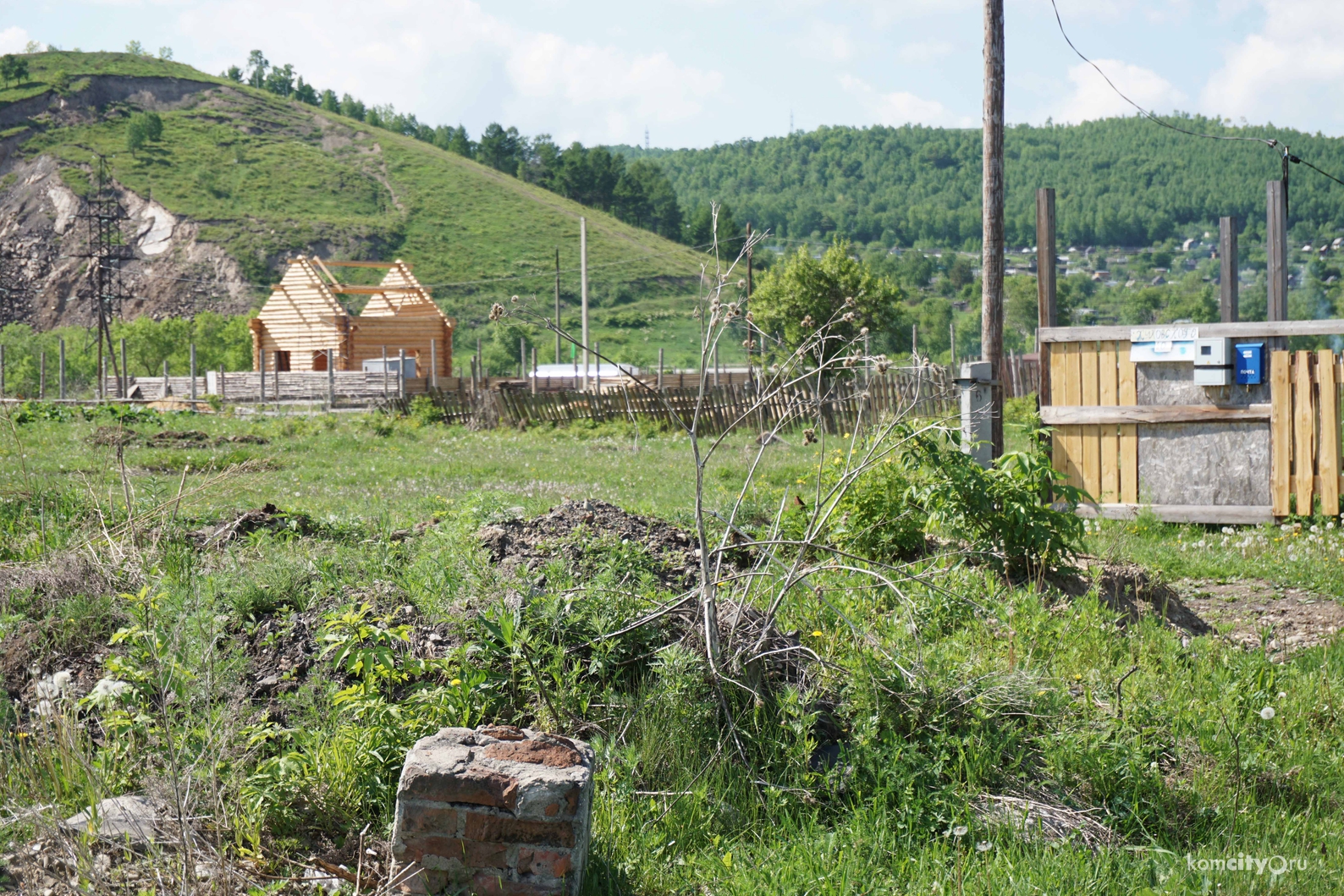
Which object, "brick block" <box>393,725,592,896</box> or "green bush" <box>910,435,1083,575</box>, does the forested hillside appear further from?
"brick block" <box>393,725,592,896</box>

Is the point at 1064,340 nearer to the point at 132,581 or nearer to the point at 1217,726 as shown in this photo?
the point at 1217,726

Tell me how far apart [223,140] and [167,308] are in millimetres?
27032

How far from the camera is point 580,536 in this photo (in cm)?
554

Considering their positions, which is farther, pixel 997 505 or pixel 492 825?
pixel 997 505

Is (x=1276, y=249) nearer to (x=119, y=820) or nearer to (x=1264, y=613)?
(x=1264, y=613)

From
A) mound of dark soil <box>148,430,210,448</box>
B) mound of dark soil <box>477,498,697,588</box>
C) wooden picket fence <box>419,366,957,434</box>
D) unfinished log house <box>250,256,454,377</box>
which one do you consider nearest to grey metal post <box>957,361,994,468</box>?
mound of dark soil <box>477,498,697,588</box>

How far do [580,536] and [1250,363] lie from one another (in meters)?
7.12

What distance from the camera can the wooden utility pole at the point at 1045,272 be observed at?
32.0ft

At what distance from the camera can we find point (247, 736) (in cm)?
369

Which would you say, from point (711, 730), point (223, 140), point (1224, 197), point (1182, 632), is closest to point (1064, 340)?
point (1182, 632)

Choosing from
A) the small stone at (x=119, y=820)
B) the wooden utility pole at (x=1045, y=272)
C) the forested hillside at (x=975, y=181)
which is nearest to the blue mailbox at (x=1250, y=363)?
the wooden utility pole at (x=1045, y=272)

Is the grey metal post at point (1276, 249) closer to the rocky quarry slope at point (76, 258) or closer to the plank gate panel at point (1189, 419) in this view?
the plank gate panel at point (1189, 419)

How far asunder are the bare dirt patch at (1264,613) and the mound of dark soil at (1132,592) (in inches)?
6.1

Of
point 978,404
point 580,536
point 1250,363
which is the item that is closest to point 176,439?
point 580,536
